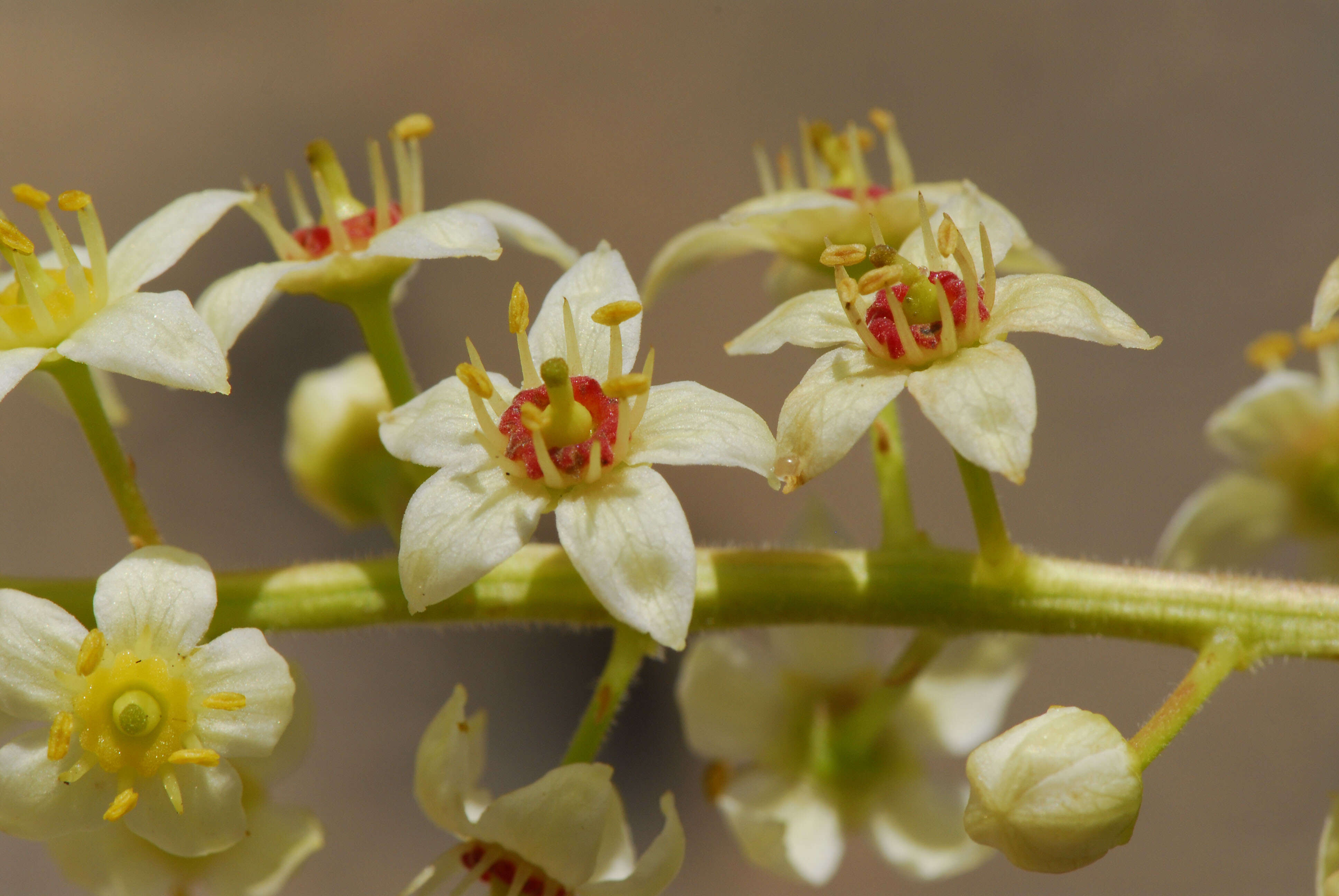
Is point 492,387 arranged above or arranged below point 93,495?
above

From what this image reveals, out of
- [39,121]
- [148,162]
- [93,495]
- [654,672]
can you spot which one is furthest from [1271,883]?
[39,121]

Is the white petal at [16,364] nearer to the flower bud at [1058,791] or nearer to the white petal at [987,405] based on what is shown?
the white petal at [987,405]

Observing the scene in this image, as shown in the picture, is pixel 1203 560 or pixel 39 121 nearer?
pixel 1203 560

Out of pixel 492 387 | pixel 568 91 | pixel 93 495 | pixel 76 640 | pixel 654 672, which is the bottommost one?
pixel 654 672

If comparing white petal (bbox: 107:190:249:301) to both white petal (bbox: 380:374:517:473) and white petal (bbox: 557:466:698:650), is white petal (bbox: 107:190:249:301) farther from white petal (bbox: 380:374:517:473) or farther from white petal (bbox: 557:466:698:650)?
white petal (bbox: 557:466:698:650)

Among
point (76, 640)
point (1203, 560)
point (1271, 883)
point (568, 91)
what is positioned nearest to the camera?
point (76, 640)

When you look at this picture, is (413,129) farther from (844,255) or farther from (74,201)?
(844,255)

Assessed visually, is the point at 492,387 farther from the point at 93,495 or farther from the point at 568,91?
the point at 568,91

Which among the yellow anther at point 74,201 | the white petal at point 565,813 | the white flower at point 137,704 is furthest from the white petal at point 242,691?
the yellow anther at point 74,201
